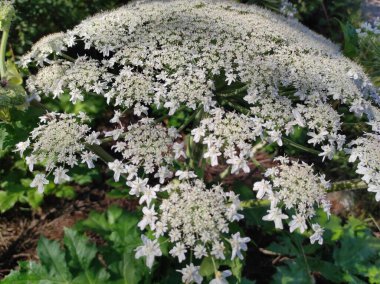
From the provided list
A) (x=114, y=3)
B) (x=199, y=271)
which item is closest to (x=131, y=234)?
(x=199, y=271)

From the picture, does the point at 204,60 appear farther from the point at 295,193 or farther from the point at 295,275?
the point at 295,275

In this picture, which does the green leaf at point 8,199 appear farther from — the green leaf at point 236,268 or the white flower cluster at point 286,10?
the white flower cluster at point 286,10

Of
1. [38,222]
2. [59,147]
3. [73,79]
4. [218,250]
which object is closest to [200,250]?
[218,250]

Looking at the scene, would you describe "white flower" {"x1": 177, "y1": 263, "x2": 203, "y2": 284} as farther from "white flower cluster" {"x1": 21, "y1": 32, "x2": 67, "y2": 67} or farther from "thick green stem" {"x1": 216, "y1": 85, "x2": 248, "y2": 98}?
"white flower cluster" {"x1": 21, "y1": 32, "x2": 67, "y2": 67}

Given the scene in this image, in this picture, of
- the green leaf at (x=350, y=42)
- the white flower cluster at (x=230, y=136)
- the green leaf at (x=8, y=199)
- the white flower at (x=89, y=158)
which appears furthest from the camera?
the green leaf at (x=8, y=199)

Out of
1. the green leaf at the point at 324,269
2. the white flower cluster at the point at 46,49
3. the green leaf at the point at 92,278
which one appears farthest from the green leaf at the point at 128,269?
the white flower cluster at the point at 46,49
